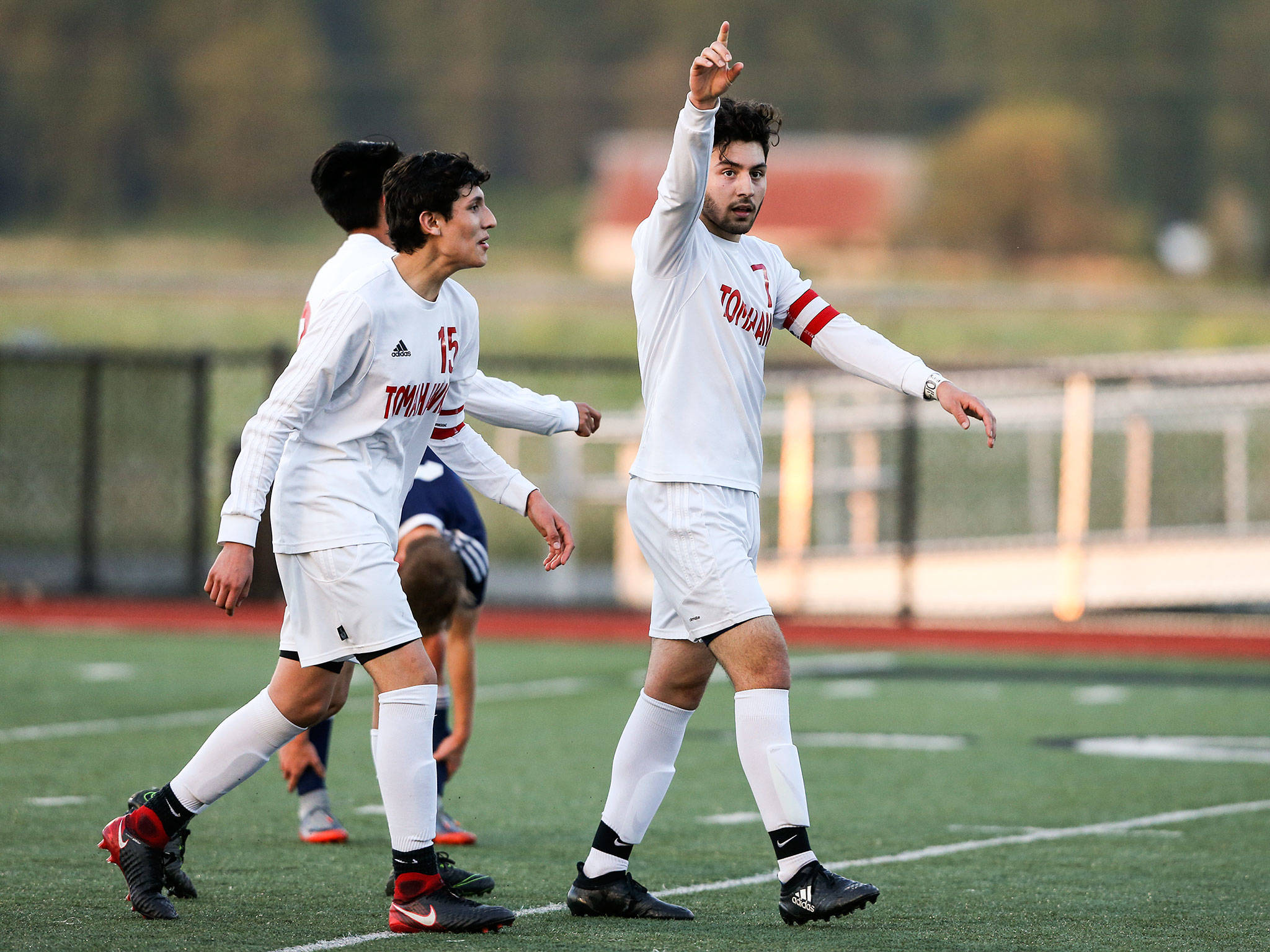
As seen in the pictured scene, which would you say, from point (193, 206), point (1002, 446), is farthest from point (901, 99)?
point (1002, 446)

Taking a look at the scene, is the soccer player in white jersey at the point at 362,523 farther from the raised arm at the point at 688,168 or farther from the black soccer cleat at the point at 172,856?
the raised arm at the point at 688,168

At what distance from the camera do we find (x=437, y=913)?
4.87 m

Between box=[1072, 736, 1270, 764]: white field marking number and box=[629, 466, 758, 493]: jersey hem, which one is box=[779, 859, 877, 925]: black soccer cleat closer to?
box=[629, 466, 758, 493]: jersey hem

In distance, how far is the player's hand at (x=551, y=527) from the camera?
17.6ft

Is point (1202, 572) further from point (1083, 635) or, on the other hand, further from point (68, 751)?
point (68, 751)

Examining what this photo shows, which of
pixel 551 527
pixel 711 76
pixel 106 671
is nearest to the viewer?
pixel 711 76

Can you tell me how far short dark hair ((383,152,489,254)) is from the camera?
16.7 ft

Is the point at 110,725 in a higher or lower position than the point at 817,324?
lower

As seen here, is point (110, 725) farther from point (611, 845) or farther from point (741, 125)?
point (741, 125)

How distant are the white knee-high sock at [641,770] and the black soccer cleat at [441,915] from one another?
16.7 inches

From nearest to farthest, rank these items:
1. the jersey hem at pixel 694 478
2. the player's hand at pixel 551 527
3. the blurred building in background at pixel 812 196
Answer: the jersey hem at pixel 694 478 → the player's hand at pixel 551 527 → the blurred building in background at pixel 812 196

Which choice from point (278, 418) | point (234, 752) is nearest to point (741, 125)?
point (278, 418)

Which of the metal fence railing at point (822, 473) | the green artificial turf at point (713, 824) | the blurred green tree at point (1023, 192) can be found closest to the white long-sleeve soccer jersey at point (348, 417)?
the green artificial turf at point (713, 824)

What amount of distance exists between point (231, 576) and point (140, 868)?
89cm
